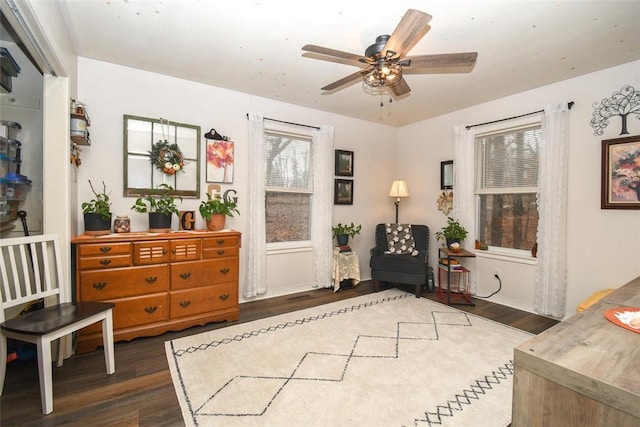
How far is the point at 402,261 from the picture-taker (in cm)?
368

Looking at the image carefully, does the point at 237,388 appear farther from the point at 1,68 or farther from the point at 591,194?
the point at 591,194

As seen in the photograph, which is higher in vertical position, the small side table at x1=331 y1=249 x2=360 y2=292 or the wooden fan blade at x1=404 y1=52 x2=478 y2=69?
the wooden fan blade at x1=404 y1=52 x2=478 y2=69

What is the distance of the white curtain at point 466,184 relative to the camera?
3744mm

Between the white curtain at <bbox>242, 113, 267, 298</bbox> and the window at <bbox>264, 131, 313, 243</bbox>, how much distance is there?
205 mm

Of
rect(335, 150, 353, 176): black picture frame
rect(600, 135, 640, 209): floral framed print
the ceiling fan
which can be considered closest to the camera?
the ceiling fan

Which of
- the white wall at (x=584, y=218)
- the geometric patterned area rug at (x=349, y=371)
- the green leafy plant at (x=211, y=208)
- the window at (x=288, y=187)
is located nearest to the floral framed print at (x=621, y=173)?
the white wall at (x=584, y=218)

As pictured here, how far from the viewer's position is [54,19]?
6.09 ft

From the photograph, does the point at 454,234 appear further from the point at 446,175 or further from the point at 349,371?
the point at 349,371

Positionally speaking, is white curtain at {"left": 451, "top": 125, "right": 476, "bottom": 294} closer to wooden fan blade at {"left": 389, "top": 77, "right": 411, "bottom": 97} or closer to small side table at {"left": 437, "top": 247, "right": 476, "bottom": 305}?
small side table at {"left": 437, "top": 247, "right": 476, "bottom": 305}

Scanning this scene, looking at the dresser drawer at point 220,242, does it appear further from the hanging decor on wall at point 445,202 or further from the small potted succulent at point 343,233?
the hanging decor on wall at point 445,202

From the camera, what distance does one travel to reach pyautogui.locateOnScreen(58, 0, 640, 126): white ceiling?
1.95 meters

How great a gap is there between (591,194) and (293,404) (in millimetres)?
3370

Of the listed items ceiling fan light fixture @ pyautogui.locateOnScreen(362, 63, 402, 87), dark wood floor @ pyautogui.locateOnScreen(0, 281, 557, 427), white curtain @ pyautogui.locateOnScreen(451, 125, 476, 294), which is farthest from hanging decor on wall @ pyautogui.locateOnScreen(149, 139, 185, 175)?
white curtain @ pyautogui.locateOnScreen(451, 125, 476, 294)

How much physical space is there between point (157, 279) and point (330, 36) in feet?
8.32
